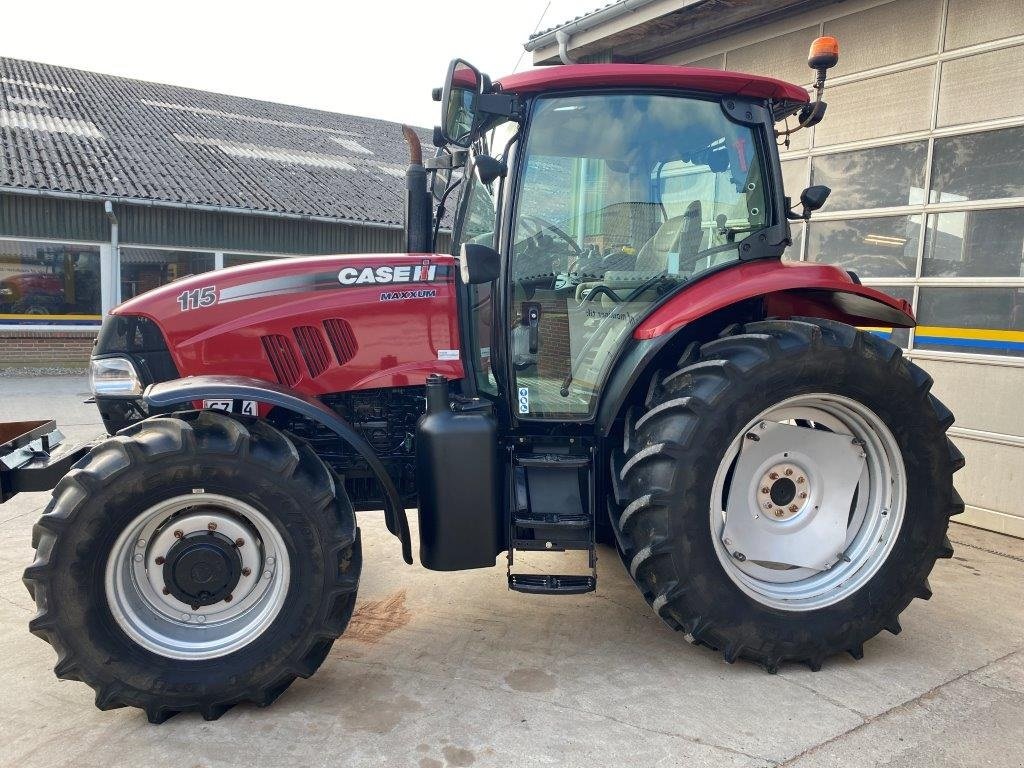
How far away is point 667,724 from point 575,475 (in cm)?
98

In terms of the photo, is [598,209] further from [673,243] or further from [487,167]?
[487,167]

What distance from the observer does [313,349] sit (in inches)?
121

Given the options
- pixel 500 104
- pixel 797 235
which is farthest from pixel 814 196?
pixel 797 235

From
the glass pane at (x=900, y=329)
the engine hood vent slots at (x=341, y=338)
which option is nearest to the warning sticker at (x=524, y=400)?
the engine hood vent slots at (x=341, y=338)

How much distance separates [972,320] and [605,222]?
A: 3235 millimetres

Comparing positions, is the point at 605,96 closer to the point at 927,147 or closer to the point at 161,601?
the point at 161,601

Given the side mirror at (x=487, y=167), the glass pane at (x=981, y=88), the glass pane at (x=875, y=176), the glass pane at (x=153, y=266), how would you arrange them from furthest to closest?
the glass pane at (x=153, y=266), the glass pane at (x=875, y=176), the glass pane at (x=981, y=88), the side mirror at (x=487, y=167)

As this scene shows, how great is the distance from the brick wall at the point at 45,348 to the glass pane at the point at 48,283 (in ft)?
0.71

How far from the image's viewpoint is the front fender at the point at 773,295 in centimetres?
296

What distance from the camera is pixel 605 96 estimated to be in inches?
120

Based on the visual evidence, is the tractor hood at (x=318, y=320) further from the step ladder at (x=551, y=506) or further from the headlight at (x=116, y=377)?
the step ladder at (x=551, y=506)

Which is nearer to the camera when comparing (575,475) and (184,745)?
(184,745)

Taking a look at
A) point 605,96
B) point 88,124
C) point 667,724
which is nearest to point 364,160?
point 88,124

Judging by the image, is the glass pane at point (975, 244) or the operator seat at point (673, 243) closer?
the operator seat at point (673, 243)
